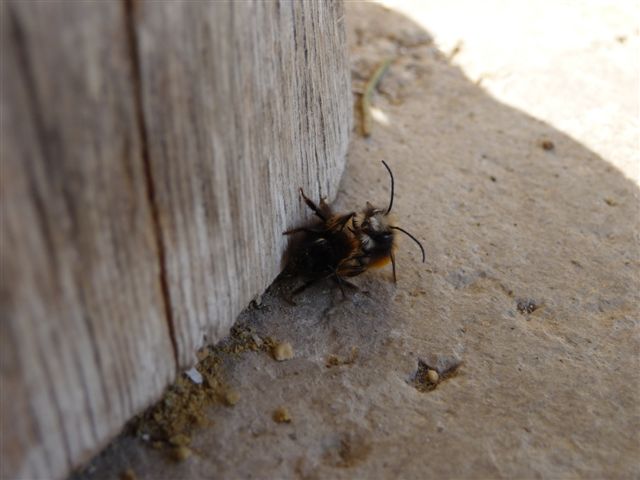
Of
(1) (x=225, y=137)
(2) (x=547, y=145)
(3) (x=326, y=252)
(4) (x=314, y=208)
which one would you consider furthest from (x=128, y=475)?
(2) (x=547, y=145)

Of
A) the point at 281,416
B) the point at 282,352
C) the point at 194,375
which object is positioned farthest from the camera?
the point at 282,352

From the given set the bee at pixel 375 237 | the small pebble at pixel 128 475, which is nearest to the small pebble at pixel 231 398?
the small pebble at pixel 128 475

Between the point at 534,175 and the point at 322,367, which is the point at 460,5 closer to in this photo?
the point at 534,175

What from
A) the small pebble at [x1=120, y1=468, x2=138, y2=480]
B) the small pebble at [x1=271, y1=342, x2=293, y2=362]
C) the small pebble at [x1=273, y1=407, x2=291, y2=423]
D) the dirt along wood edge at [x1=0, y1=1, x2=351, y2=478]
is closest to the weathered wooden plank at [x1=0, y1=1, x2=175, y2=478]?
the dirt along wood edge at [x1=0, y1=1, x2=351, y2=478]

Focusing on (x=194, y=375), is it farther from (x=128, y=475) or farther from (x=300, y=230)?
(x=300, y=230)

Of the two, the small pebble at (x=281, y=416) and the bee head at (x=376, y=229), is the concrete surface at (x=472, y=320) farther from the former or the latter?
the bee head at (x=376, y=229)

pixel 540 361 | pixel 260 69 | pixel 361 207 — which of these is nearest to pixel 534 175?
pixel 361 207

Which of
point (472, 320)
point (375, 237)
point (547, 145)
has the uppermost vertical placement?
point (375, 237)
